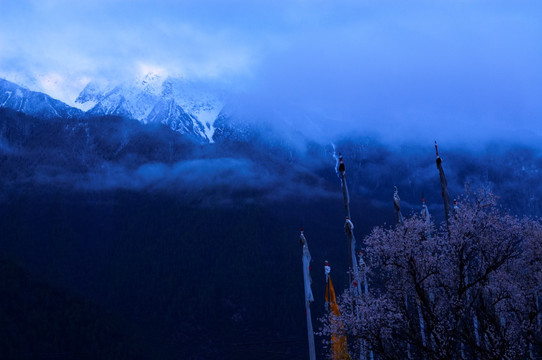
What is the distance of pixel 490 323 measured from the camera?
104 feet

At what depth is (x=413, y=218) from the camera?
34062mm

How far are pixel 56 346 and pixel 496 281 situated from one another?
541 ft

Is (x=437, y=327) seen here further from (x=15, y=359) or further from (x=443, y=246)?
(x=15, y=359)

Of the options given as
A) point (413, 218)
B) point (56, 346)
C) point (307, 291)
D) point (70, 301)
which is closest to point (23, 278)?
point (70, 301)

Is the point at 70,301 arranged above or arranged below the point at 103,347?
above

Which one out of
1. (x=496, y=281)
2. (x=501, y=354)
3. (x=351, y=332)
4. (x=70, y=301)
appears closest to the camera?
(x=501, y=354)

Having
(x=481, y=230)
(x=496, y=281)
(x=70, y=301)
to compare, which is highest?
(x=70, y=301)

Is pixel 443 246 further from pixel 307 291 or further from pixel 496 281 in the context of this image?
pixel 307 291

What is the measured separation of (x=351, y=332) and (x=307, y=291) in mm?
11255

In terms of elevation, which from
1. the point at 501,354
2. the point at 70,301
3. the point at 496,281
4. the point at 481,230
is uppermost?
the point at 70,301

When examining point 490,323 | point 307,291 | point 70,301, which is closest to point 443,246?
point 490,323

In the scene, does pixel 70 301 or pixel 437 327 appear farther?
pixel 70 301

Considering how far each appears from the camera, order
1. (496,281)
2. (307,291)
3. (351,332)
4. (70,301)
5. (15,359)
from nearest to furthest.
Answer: (351,332) → (496,281) → (307,291) → (15,359) → (70,301)

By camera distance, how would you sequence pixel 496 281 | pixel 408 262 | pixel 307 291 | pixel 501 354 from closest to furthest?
1. pixel 501 354
2. pixel 408 262
3. pixel 496 281
4. pixel 307 291
